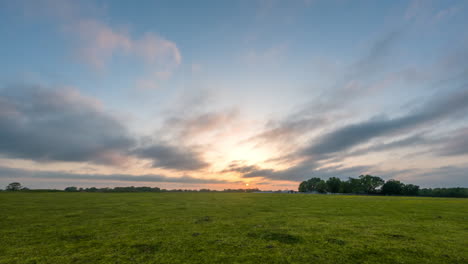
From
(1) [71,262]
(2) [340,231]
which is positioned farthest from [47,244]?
(2) [340,231]

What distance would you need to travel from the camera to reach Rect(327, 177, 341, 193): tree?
15107 cm

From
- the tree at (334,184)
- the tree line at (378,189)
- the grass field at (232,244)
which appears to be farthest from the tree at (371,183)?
the grass field at (232,244)

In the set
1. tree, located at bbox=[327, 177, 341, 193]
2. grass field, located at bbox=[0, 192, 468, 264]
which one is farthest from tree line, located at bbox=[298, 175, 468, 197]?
grass field, located at bbox=[0, 192, 468, 264]

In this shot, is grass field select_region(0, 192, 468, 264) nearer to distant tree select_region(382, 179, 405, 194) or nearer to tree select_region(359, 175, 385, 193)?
distant tree select_region(382, 179, 405, 194)

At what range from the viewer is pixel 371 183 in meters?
143

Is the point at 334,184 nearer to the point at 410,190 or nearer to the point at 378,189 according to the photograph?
the point at 378,189

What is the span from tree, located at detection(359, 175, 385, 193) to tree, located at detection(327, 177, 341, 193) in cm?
1518

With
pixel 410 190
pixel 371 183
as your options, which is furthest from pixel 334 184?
pixel 410 190

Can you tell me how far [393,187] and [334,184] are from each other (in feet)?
130

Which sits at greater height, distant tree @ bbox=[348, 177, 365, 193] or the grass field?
distant tree @ bbox=[348, 177, 365, 193]

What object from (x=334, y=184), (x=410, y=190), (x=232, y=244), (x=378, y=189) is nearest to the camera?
(x=232, y=244)

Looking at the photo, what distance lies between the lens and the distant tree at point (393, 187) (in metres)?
116

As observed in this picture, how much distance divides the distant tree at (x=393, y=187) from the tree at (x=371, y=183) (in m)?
17.2

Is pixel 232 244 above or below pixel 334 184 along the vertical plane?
below
